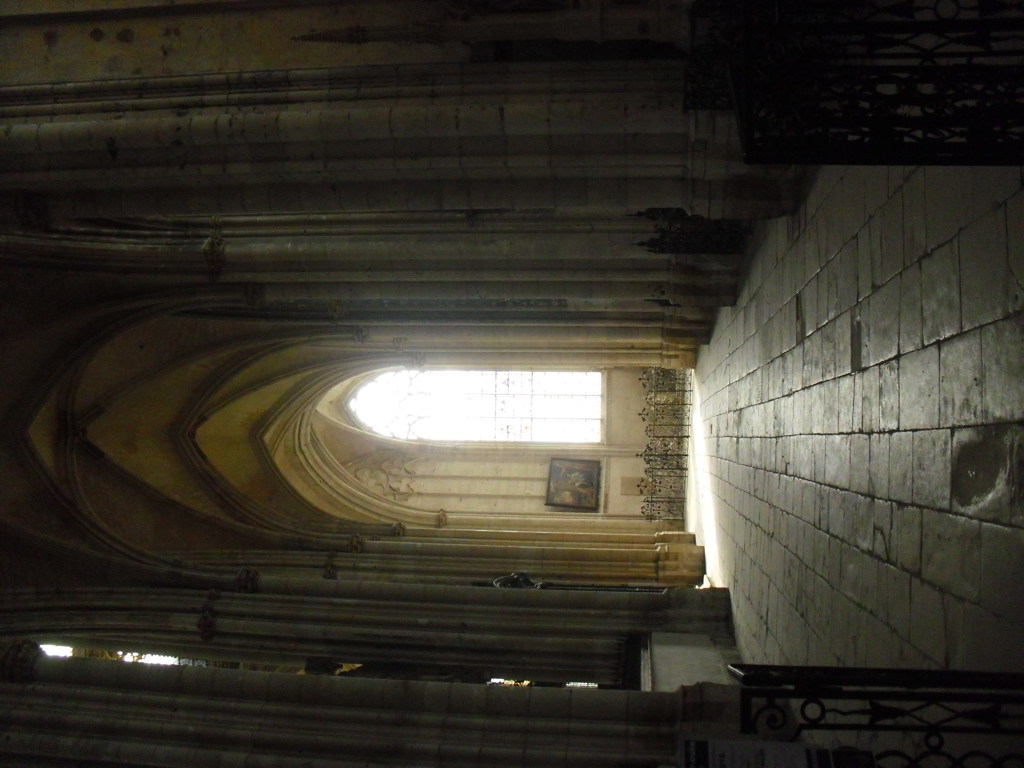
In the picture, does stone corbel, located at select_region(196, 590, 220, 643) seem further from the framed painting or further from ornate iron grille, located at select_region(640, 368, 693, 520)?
the framed painting

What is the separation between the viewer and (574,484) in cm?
1612

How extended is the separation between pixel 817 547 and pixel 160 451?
32.3ft

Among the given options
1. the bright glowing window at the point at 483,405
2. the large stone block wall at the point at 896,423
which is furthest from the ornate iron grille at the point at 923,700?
the bright glowing window at the point at 483,405

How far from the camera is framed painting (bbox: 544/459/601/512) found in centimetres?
1584

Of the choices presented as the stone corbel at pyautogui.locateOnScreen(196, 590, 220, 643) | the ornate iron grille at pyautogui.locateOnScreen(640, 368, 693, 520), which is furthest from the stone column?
the ornate iron grille at pyautogui.locateOnScreen(640, 368, 693, 520)

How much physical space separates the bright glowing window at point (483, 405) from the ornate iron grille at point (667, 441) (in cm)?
239

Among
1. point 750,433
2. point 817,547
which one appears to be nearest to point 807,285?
point 817,547

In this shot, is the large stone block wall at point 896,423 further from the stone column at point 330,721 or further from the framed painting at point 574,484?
the framed painting at point 574,484

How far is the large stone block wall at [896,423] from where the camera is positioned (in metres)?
2.38

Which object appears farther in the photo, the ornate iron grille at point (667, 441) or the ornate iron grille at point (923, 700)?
the ornate iron grille at point (667, 441)

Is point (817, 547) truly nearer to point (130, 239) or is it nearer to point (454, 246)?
point (454, 246)

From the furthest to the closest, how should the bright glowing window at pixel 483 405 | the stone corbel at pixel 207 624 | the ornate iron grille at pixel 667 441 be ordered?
1. the bright glowing window at pixel 483 405
2. the ornate iron grille at pixel 667 441
3. the stone corbel at pixel 207 624

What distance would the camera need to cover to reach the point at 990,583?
2416 millimetres

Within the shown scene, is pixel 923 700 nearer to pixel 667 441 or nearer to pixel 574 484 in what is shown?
pixel 667 441
